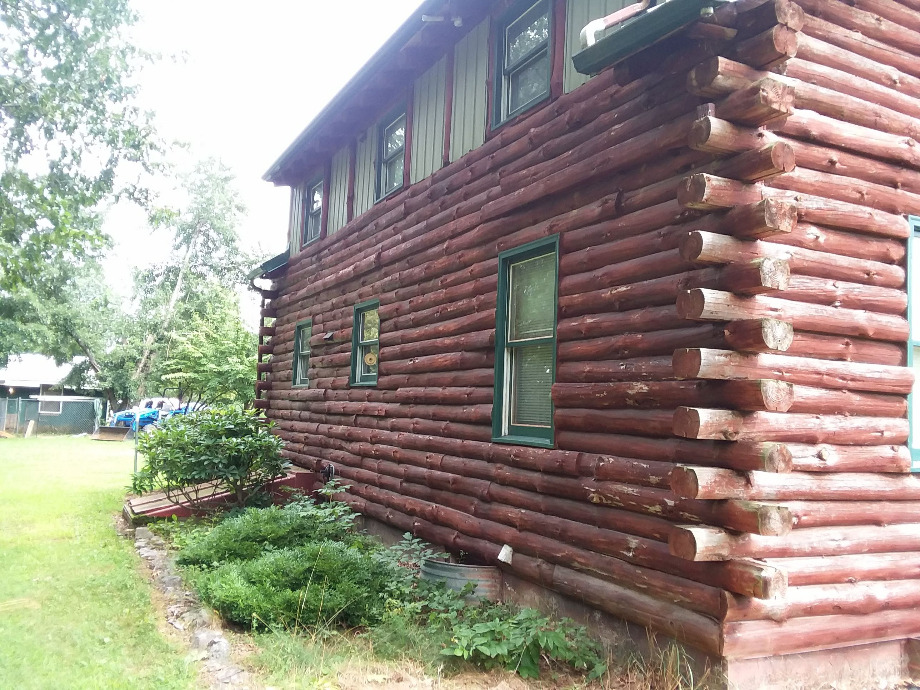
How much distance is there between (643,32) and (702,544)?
3.28m

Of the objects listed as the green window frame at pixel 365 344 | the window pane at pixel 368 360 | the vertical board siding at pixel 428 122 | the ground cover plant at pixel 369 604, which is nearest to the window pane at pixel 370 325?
the green window frame at pixel 365 344

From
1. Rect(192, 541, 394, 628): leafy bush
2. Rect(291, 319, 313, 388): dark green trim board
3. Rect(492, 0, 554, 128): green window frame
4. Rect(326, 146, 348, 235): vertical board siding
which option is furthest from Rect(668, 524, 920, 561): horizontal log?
Rect(291, 319, 313, 388): dark green trim board

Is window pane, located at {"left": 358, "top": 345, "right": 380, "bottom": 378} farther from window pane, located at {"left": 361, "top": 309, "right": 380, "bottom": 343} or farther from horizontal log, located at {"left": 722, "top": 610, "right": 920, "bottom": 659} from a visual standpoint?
horizontal log, located at {"left": 722, "top": 610, "right": 920, "bottom": 659}

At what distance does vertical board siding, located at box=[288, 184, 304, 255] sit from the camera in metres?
14.7

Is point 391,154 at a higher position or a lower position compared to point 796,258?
higher

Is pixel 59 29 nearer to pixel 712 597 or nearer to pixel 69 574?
pixel 69 574

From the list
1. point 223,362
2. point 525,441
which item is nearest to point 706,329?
point 525,441

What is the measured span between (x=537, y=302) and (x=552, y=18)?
2.84 metres

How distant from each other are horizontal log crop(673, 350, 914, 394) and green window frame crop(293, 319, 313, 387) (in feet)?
32.6

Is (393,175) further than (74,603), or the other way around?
(393,175)

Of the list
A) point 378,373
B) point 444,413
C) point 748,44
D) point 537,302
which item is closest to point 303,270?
point 378,373

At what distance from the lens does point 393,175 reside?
10914mm

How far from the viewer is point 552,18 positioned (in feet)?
22.9

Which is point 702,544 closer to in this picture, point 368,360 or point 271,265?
point 368,360
